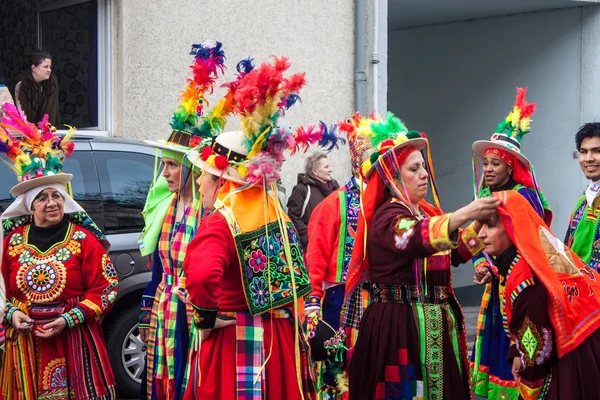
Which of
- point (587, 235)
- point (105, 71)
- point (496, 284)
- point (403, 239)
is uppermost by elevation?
point (105, 71)

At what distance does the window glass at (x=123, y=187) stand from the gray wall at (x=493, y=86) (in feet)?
25.7

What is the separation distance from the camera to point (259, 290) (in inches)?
182

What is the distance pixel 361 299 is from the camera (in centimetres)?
572

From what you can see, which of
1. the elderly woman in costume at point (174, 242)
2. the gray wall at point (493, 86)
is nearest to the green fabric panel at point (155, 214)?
the elderly woman in costume at point (174, 242)

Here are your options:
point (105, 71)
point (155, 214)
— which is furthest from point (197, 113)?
point (105, 71)

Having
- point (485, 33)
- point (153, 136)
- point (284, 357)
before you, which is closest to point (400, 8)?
point (485, 33)

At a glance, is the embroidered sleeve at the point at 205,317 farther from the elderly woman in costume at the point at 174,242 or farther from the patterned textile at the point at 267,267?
the elderly woman in costume at the point at 174,242

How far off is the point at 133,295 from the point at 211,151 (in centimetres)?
311

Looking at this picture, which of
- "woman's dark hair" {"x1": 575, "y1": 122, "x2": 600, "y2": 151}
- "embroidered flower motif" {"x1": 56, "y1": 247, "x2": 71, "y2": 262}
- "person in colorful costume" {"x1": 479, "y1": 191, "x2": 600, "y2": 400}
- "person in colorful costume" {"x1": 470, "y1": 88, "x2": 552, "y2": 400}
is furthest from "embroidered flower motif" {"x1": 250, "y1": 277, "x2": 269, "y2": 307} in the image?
"woman's dark hair" {"x1": 575, "y1": 122, "x2": 600, "y2": 151}

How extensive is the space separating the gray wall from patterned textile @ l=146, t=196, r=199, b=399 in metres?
9.32

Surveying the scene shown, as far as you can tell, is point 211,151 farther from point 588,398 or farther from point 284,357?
point 588,398

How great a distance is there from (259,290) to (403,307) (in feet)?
2.86

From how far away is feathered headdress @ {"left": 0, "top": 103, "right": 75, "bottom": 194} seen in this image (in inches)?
238

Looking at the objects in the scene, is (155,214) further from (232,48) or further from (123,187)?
(232,48)
